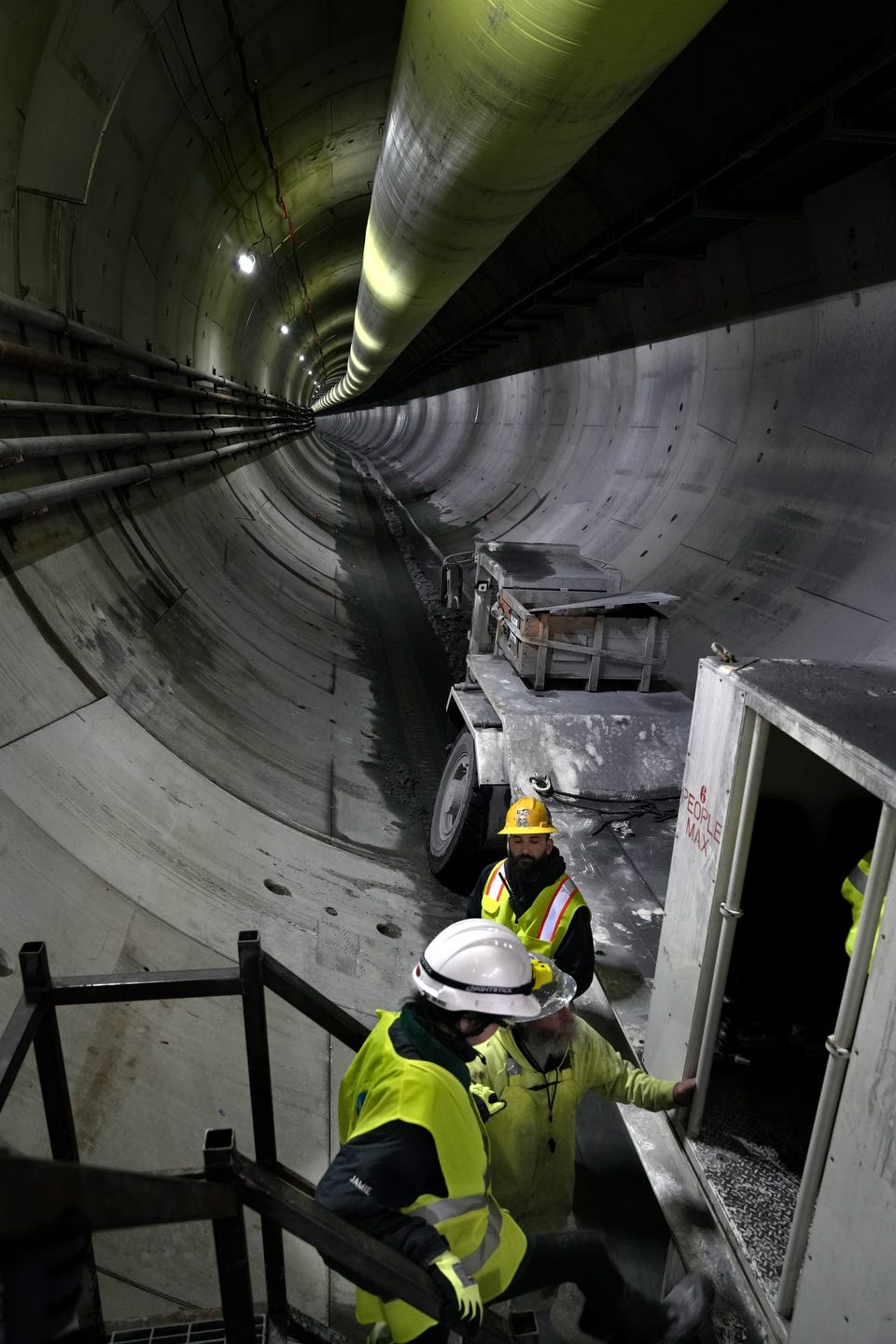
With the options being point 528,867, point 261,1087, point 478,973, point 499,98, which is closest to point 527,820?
point 528,867

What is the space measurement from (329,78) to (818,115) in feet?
15.7

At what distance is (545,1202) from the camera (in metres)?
3.05

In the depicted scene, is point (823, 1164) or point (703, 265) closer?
point (823, 1164)

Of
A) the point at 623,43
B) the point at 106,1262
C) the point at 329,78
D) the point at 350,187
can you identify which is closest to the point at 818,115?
the point at 623,43

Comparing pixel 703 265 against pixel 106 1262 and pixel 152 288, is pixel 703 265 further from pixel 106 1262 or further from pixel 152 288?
pixel 106 1262

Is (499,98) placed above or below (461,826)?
above

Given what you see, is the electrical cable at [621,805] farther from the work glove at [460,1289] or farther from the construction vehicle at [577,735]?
the work glove at [460,1289]

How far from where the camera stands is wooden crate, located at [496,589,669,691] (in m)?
6.21

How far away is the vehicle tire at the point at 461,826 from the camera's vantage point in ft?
18.5

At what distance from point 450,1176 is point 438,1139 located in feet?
0.34

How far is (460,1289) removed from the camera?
1.83 m

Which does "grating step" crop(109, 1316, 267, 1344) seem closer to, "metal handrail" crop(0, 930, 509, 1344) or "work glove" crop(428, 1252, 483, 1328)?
"metal handrail" crop(0, 930, 509, 1344)

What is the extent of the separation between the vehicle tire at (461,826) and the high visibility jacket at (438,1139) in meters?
3.39

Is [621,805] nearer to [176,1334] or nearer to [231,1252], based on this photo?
[176,1334]
